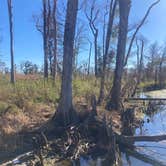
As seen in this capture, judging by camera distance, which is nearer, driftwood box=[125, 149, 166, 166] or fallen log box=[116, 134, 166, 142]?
driftwood box=[125, 149, 166, 166]

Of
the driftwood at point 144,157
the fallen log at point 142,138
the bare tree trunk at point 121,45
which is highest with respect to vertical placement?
the bare tree trunk at point 121,45

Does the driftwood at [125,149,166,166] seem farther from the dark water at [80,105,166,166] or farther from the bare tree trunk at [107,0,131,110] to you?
the bare tree trunk at [107,0,131,110]

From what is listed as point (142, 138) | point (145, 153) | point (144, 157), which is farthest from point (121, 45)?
point (144, 157)

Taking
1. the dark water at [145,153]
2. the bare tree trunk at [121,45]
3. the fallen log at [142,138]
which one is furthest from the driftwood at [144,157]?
the bare tree trunk at [121,45]

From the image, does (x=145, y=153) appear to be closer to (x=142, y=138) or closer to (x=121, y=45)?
(x=142, y=138)

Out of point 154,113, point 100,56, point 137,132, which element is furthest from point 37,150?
point 100,56

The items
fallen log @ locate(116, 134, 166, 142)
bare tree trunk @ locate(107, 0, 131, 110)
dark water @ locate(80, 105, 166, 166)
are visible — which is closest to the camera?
dark water @ locate(80, 105, 166, 166)

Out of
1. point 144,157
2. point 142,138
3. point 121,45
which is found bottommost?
point 144,157

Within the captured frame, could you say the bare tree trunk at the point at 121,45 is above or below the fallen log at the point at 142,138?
above

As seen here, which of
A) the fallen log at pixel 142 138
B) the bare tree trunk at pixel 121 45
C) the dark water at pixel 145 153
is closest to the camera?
the dark water at pixel 145 153

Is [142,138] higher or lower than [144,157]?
higher

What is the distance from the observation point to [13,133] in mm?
9133

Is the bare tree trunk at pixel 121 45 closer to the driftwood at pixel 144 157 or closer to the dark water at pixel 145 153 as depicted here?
the dark water at pixel 145 153

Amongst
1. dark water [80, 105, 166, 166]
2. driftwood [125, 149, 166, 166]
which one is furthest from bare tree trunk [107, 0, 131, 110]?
driftwood [125, 149, 166, 166]
